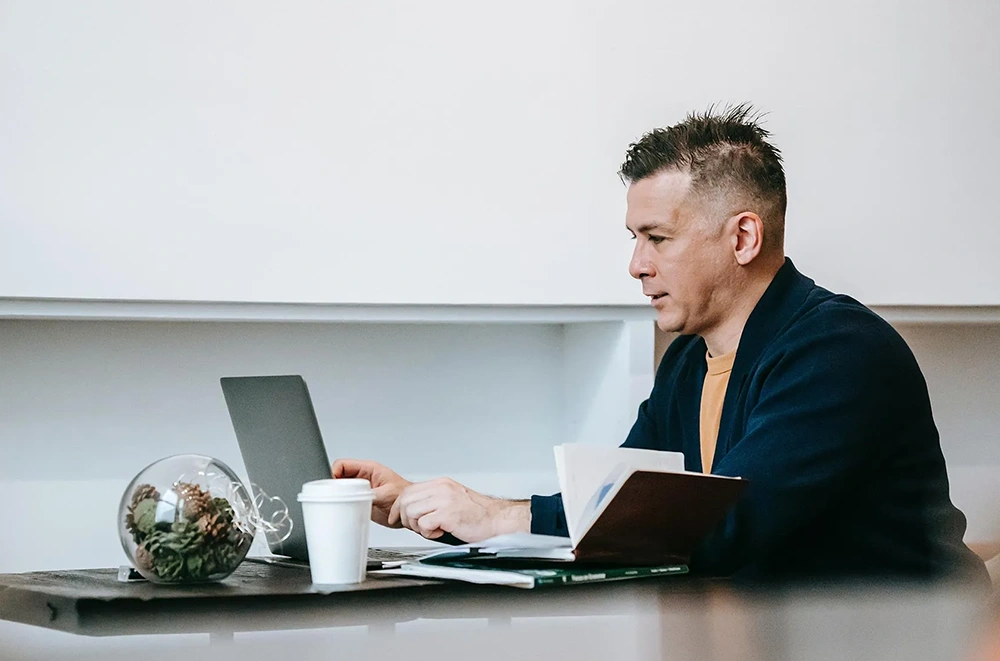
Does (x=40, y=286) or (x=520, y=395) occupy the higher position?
(x=40, y=286)

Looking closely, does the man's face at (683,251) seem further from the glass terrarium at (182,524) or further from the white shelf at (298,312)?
the glass terrarium at (182,524)

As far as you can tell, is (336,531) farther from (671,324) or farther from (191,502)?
(671,324)

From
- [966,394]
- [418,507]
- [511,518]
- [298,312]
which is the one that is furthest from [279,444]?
[966,394]

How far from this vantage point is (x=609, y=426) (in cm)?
219

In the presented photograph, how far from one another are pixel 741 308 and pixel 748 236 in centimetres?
11

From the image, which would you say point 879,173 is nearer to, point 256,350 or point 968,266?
point 968,266

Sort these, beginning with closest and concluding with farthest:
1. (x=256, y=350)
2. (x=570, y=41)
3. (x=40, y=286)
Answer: (x=40, y=286) → (x=570, y=41) → (x=256, y=350)

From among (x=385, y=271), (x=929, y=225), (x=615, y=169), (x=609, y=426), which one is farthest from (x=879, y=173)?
(x=385, y=271)

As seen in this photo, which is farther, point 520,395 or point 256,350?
point 520,395

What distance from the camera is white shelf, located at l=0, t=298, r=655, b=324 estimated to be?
1784mm

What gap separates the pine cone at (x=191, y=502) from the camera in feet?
3.27

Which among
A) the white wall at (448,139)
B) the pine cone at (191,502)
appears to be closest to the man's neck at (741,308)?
the white wall at (448,139)

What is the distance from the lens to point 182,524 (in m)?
0.99

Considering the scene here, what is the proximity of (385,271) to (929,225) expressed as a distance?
1084mm
